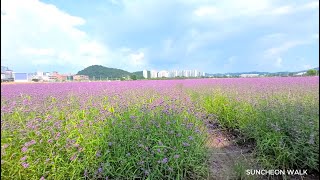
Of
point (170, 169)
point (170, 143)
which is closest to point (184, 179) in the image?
point (170, 169)

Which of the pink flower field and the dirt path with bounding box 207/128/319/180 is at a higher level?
the pink flower field

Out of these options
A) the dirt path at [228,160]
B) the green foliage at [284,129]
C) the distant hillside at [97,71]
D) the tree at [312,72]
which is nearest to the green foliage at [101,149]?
the dirt path at [228,160]

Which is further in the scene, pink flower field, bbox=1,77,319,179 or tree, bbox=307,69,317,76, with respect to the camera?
pink flower field, bbox=1,77,319,179

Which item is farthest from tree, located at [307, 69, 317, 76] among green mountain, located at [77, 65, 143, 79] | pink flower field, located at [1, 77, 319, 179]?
green mountain, located at [77, 65, 143, 79]

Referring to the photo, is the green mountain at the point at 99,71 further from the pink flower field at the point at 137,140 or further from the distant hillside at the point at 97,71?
the pink flower field at the point at 137,140

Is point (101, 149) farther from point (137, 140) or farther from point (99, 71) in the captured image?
point (99, 71)

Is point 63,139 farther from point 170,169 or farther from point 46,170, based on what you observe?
point 170,169

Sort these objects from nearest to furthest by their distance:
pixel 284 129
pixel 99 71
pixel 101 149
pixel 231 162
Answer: pixel 101 149 < pixel 284 129 < pixel 231 162 < pixel 99 71

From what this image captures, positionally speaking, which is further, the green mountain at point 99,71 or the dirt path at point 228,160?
the green mountain at point 99,71

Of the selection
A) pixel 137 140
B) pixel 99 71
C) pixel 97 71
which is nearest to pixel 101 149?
pixel 137 140

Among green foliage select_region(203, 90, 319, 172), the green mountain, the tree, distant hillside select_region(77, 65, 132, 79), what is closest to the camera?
the tree

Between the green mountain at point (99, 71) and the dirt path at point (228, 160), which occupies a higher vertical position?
the green mountain at point (99, 71)

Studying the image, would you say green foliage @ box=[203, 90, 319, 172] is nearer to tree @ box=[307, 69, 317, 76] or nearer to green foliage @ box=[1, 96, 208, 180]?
tree @ box=[307, 69, 317, 76]

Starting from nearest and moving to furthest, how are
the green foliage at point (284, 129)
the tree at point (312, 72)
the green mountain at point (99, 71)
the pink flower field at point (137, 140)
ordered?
the tree at point (312, 72), the green foliage at point (284, 129), the pink flower field at point (137, 140), the green mountain at point (99, 71)
